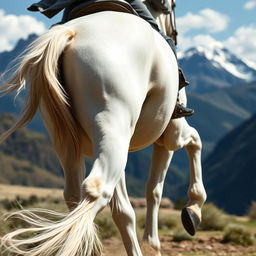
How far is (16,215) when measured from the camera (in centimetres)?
460

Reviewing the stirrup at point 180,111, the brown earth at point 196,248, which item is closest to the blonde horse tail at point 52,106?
the stirrup at point 180,111

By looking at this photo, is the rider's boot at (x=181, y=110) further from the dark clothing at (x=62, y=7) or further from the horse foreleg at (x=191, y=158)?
the dark clothing at (x=62, y=7)

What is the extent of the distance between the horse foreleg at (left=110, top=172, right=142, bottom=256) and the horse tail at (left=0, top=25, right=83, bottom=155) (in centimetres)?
51

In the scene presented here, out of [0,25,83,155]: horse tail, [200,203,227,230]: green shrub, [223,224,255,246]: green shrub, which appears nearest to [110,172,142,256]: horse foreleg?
[0,25,83,155]: horse tail

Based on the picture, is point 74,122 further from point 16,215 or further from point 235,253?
point 235,253

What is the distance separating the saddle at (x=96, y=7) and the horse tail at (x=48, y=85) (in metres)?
0.71

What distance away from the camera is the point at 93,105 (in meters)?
4.71

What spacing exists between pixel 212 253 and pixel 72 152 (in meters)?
5.65

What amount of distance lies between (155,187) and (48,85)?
268 cm

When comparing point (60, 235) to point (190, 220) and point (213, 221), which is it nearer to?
point (190, 220)

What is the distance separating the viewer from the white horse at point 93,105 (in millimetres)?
4438

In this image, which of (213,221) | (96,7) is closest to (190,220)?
(96,7)

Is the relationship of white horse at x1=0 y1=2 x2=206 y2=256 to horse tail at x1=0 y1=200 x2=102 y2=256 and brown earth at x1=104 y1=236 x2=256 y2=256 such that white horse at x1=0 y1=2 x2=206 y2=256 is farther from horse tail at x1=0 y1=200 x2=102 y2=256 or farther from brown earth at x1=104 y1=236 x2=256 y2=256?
brown earth at x1=104 y1=236 x2=256 y2=256

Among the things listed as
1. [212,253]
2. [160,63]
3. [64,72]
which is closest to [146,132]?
[160,63]
